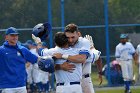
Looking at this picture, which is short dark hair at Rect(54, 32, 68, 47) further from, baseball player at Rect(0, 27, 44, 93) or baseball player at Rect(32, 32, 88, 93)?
baseball player at Rect(0, 27, 44, 93)

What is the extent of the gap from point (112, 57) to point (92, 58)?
11.1m

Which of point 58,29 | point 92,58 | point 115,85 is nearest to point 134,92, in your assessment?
point 115,85

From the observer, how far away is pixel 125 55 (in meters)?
18.6

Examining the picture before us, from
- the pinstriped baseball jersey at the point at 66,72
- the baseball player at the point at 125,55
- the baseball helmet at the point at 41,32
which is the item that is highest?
the baseball helmet at the point at 41,32

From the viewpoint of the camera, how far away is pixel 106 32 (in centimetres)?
2067

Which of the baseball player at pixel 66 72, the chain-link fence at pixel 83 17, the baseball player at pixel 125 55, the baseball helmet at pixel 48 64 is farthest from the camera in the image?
the chain-link fence at pixel 83 17

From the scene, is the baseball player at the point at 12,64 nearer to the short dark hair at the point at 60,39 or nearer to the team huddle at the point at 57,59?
the team huddle at the point at 57,59

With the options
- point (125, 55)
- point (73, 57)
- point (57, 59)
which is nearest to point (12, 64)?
point (57, 59)

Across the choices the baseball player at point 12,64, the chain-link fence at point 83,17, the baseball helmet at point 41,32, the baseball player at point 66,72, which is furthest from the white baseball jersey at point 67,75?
the chain-link fence at point 83,17

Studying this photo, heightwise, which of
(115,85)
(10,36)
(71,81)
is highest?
(10,36)

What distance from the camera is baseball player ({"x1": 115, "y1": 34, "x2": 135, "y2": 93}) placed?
18.4 metres

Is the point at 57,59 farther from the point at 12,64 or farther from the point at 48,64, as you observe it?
the point at 12,64

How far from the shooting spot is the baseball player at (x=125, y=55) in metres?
18.4

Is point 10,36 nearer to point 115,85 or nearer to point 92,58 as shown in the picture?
point 92,58
